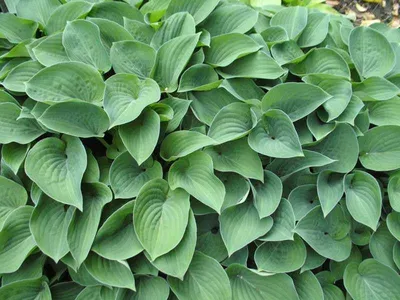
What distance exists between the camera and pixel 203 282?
163 cm

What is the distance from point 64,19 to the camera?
196 centimetres

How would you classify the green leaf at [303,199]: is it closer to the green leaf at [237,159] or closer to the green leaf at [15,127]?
the green leaf at [237,159]

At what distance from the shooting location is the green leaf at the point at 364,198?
1.69m

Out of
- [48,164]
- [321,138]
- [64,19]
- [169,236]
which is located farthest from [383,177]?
[64,19]

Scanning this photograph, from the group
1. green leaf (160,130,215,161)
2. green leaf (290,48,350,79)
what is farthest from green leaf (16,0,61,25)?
green leaf (290,48,350,79)

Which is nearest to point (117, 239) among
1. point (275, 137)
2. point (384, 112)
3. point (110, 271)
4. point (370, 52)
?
point (110, 271)

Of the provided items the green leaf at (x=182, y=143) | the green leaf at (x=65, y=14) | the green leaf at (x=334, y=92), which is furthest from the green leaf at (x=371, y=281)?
the green leaf at (x=65, y=14)

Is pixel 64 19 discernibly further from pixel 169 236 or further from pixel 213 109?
pixel 169 236

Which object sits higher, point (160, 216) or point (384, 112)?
point (384, 112)

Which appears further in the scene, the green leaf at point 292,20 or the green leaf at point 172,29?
the green leaf at point 292,20

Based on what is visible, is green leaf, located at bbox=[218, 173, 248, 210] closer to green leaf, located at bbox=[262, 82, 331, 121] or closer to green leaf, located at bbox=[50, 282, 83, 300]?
green leaf, located at bbox=[262, 82, 331, 121]

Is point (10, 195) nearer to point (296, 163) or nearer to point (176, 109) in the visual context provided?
point (176, 109)

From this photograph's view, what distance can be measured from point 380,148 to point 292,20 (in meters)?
0.67

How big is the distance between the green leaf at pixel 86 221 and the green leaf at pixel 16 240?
154mm
